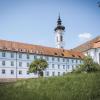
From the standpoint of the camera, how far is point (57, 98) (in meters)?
15.8

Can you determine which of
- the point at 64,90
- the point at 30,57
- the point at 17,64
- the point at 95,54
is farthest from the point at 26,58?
the point at 64,90

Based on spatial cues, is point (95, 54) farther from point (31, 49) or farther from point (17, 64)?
point (17, 64)

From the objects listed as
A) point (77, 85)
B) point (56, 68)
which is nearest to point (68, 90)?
point (77, 85)

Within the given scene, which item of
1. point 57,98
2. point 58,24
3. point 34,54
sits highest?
point 58,24

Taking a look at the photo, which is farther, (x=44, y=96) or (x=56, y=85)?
(x=56, y=85)

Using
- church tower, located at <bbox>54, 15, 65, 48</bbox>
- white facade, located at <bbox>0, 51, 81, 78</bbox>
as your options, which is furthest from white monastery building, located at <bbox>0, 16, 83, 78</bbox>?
church tower, located at <bbox>54, 15, 65, 48</bbox>

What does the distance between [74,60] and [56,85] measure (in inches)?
2315

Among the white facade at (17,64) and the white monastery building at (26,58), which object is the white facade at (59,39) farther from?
the white facade at (17,64)

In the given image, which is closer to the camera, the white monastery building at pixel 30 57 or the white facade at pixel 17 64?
the white facade at pixel 17 64

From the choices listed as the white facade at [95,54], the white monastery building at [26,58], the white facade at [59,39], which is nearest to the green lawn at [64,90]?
the white monastery building at [26,58]

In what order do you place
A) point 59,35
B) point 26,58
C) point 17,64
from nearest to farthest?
point 17,64, point 26,58, point 59,35

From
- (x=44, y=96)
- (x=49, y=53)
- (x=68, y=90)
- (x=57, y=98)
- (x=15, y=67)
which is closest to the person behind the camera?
(x=57, y=98)

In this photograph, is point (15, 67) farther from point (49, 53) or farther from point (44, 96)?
point (44, 96)

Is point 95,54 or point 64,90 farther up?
point 95,54
